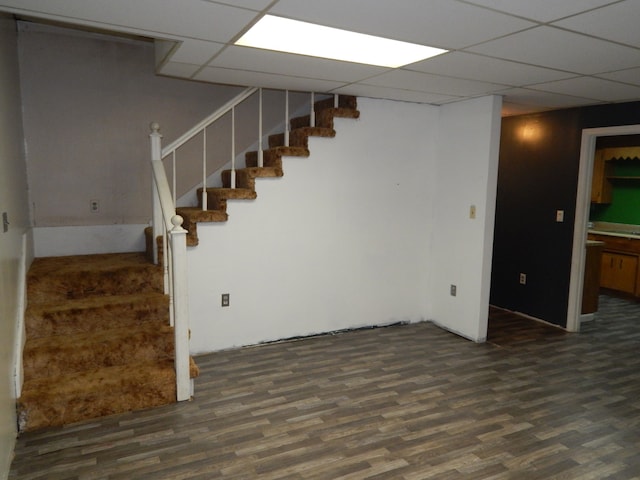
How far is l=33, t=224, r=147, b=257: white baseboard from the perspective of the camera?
405 cm

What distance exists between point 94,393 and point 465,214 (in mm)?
3468

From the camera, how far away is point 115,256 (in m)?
4.11

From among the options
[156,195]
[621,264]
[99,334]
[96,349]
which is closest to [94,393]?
[96,349]

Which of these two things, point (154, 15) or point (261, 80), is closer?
point (154, 15)

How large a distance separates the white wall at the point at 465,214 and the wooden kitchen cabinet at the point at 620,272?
3098 millimetres

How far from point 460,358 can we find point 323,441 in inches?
70.2

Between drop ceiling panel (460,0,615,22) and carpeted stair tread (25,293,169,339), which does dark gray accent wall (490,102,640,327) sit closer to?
drop ceiling panel (460,0,615,22)

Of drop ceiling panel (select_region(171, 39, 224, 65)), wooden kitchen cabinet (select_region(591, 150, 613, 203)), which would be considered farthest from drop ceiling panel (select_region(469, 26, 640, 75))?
wooden kitchen cabinet (select_region(591, 150, 613, 203))

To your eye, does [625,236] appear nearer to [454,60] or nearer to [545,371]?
[545,371]

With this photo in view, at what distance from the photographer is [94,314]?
10.7 feet

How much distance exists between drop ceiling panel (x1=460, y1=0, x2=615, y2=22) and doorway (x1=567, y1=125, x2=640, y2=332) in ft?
9.35

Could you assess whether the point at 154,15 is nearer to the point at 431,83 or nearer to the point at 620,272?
the point at 431,83

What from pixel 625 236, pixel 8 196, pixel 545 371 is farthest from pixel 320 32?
pixel 625 236

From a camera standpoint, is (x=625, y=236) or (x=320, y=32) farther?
(x=625, y=236)
